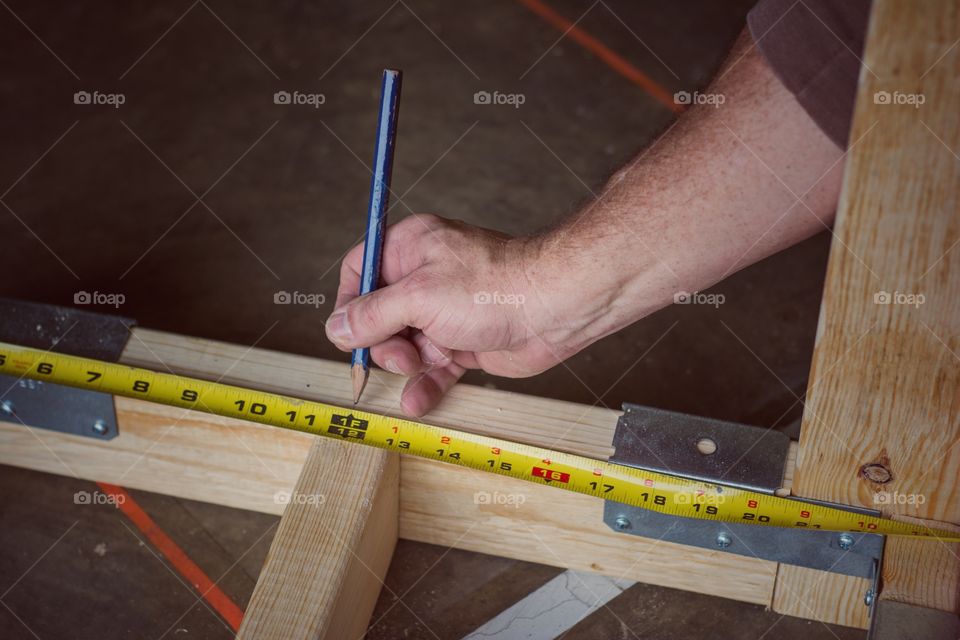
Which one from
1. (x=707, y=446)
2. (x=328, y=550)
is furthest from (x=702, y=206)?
(x=328, y=550)

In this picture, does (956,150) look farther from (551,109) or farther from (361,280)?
(551,109)

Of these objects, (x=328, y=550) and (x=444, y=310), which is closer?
(x=328, y=550)

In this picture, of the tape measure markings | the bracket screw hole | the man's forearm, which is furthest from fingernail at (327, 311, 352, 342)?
the bracket screw hole

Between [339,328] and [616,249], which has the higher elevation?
[616,249]

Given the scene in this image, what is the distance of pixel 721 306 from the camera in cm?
280

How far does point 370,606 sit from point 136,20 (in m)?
2.94

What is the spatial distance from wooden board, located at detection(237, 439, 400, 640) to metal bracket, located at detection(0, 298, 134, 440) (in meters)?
0.48

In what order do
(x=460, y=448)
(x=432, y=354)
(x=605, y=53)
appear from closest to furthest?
(x=460, y=448) < (x=432, y=354) < (x=605, y=53)

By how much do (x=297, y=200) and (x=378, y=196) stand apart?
1.34 m

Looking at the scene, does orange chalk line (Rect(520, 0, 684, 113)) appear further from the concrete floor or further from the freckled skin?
the freckled skin

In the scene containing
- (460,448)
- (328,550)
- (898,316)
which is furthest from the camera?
(460,448)

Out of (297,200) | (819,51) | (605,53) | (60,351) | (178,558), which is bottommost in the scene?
(178,558)

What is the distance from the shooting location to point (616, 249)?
1641 mm

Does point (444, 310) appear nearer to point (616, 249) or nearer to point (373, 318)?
point (373, 318)
